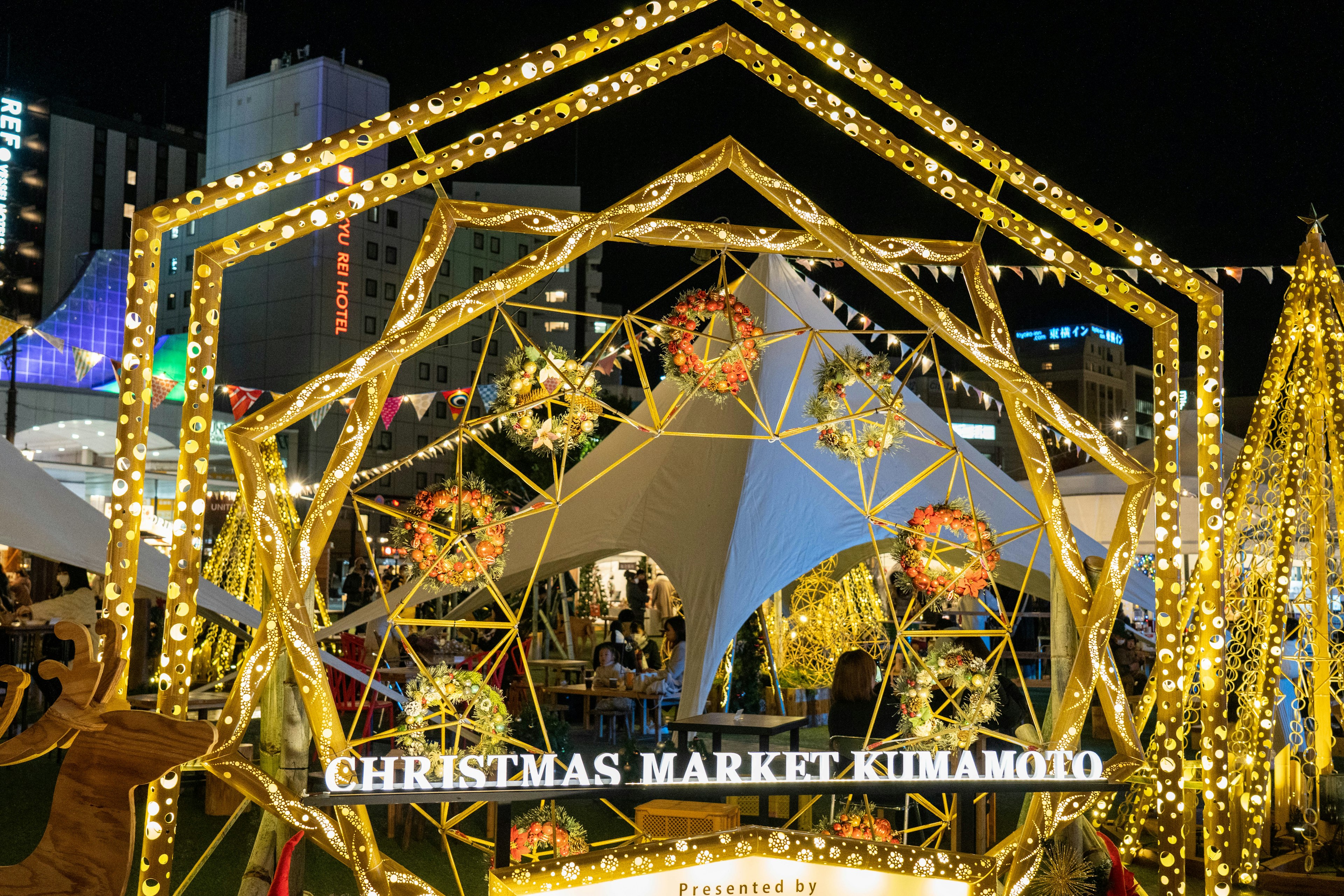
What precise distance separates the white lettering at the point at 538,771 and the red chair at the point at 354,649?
19.0 ft

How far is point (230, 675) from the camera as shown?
9086mm

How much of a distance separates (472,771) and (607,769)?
445 millimetres

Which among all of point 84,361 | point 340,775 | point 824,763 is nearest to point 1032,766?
point 824,763

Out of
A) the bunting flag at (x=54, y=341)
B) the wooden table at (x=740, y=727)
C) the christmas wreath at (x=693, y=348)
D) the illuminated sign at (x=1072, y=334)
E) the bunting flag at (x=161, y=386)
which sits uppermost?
the illuminated sign at (x=1072, y=334)

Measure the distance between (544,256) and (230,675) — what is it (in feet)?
20.5

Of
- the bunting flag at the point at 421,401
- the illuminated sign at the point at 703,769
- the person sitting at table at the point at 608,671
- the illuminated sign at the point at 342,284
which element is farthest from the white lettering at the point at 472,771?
the illuminated sign at the point at 342,284

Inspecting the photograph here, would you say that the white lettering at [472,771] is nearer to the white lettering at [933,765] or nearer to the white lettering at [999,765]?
the white lettering at [933,765]

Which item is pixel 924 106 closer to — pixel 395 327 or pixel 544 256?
pixel 544 256

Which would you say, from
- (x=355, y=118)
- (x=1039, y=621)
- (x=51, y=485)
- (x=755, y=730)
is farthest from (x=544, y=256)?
(x=355, y=118)

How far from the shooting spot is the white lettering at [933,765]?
4086mm

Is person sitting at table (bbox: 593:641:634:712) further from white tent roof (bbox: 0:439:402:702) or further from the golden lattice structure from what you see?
the golden lattice structure

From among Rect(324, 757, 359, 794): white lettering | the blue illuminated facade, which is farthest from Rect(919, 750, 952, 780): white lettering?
the blue illuminated facade

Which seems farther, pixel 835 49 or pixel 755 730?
pixel 755 730

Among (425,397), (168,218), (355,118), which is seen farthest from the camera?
(355,118)
